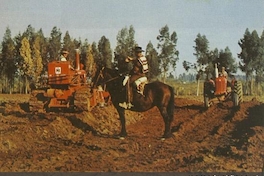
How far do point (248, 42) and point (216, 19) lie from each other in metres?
0.47

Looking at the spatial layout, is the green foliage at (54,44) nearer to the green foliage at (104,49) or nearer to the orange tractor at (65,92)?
the orange tractor at (65,92)

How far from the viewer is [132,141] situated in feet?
27.9

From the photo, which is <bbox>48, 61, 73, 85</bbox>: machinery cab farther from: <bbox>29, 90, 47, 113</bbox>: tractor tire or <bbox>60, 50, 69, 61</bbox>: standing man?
<bbox>29, 90, 47, 113</bbox>: tractor tire

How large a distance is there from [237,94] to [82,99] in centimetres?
190

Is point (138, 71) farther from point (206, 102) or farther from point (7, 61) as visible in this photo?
point (7, 61)

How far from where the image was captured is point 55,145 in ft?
27.9

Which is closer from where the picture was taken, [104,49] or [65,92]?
[104,49]

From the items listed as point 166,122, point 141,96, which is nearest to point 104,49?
point 141,96

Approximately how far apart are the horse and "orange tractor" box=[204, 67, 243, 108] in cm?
49

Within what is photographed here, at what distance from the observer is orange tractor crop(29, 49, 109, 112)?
28.0 ft

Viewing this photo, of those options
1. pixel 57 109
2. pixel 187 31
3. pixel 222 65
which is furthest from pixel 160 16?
pixel 57 109

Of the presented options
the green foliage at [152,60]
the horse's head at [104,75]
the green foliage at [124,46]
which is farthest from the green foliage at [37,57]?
the green foliage at [152,60]

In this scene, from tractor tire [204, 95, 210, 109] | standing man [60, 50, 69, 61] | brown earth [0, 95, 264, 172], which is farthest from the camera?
tractor tire [204, 95, 210, 109]

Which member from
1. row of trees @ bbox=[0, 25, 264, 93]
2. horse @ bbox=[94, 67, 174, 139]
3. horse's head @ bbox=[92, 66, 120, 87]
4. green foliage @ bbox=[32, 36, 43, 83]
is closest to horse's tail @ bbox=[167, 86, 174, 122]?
horse @ bbox=[94, 67, 174, 139]
